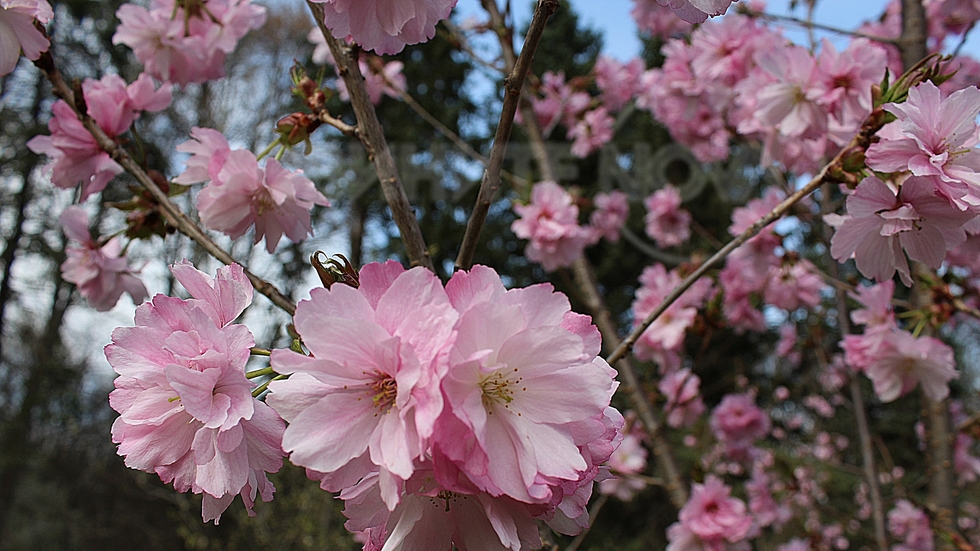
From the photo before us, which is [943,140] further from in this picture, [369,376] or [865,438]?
[865,438]

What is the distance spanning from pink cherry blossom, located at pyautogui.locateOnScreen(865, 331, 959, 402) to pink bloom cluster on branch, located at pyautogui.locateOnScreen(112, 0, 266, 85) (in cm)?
191

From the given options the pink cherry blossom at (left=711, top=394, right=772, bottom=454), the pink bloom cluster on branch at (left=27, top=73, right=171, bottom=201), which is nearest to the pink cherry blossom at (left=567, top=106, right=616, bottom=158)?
the pink cherry blossom at (left=711, top=394, right=772, bottom=454)

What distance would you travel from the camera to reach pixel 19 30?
3.08 feet

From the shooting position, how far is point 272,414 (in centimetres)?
64

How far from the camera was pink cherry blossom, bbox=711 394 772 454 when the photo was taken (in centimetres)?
326

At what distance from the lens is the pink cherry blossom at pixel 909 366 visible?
5.50ft

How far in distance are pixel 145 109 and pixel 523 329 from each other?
1.15 metres

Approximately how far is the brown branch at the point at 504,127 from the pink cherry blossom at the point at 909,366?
1449 millimetres

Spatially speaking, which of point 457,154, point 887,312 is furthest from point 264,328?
point 887,312

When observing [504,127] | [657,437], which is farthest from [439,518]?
[657,437]

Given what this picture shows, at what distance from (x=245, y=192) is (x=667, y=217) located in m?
3.16

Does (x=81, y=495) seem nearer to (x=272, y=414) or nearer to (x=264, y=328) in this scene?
(x=264, y=328)

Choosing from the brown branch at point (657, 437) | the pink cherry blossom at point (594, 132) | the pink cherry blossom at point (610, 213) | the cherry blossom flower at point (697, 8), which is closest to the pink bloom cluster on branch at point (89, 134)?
the cherry blossom flower at point (697, 8)

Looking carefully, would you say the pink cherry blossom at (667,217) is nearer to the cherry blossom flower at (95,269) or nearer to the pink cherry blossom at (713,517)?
the pink cherry blossom at (713,517)
